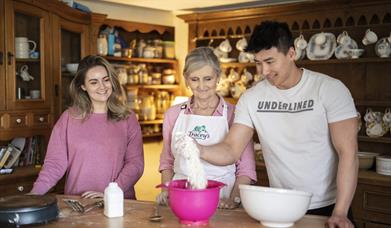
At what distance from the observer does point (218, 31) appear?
4965mm

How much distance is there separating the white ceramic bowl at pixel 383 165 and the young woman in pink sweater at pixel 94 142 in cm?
214

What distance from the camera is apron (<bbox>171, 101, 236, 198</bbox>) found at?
2.17 m

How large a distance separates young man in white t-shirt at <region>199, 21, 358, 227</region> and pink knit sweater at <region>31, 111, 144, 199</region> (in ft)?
1.84

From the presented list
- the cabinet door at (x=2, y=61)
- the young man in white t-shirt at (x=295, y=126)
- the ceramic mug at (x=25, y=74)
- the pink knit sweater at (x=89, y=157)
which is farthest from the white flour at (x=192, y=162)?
the ceramic mug at (x=25, y=74)

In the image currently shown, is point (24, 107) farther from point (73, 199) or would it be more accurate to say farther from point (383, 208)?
point (383, 208)

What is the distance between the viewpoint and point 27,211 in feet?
5.43

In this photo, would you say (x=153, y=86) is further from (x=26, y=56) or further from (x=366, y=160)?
(x=366, y=160)

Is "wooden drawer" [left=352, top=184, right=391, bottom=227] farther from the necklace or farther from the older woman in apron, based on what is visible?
the necklace

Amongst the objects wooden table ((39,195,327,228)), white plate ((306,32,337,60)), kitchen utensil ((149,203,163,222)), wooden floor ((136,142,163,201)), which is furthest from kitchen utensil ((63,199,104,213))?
white plate ((306,32,337,60))

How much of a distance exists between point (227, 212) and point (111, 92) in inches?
34.8

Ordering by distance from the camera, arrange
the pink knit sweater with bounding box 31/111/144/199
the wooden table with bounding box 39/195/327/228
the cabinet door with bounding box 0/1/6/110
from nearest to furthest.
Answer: the wooden table with bounding box 39/195/327/228 → the pink knit sweater with bounding box 31/111/144/199 → the cabinet door with bounding box 0/1/6/110

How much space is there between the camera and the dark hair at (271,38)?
1930 mm

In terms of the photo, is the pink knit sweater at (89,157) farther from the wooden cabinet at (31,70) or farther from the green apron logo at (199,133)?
the wooden cabinet at (31,70)

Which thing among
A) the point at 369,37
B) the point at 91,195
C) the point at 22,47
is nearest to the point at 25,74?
the point at 22,47
